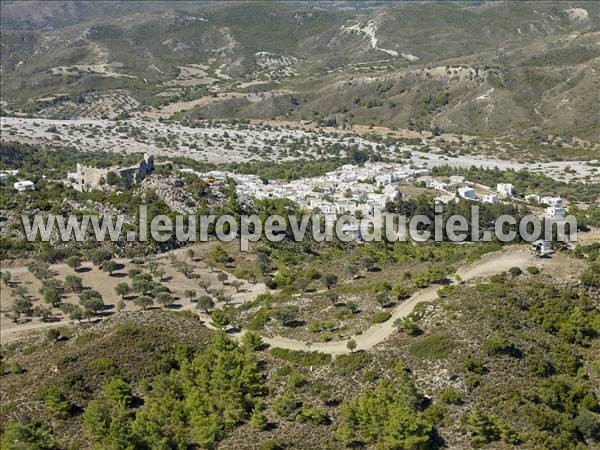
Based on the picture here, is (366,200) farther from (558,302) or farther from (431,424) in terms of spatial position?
(431,424)

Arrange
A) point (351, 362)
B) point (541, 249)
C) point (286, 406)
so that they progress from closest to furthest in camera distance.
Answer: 1. point (286, 406)
2. point (351, 362)
3. point (541, 249)

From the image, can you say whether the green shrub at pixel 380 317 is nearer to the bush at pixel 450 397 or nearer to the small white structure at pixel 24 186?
the bush at pixel 450 397

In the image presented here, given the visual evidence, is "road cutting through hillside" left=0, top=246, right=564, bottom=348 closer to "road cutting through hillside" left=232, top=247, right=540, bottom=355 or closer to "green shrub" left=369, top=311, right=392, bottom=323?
"road cutting through hillside" left=232, top=247, right=540, bottom=355

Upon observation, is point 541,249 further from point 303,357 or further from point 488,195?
point 488,195

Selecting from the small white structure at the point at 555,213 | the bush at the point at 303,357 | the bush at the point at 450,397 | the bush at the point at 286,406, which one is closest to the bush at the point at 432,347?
the bush at the point at 450,397

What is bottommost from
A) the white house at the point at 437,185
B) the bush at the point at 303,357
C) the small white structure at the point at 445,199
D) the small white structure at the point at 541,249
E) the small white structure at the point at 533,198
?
the bush at the point at 303,357

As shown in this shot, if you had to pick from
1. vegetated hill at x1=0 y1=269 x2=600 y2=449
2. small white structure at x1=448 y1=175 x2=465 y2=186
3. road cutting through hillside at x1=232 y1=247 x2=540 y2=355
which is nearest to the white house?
small white structure at x1=448 y1=175 x2=465 y2=186

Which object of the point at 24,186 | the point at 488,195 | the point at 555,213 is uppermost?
the point at 24,186

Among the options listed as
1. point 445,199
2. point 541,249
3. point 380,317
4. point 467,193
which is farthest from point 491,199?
point 380,317

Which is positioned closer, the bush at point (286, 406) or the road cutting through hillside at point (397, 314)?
the bush at point (286, 406)

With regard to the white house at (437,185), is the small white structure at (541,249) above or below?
below

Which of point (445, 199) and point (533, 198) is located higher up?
point (445, 199)

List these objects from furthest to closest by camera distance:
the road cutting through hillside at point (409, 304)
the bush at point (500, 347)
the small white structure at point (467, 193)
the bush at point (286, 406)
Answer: the small white structure at point (467, 193)
the road cutting through hillside at point (409, 304)
the bush at point (500, 347)
the bush at point (286, 406)
